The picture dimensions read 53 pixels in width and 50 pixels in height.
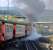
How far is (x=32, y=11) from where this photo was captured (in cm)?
114

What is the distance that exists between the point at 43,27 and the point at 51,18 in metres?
0.13

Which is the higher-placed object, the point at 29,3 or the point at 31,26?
the point at 29,3

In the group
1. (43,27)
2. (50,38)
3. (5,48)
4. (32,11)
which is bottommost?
(5,48)

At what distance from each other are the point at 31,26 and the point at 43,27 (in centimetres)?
13

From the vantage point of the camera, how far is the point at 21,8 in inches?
44.9

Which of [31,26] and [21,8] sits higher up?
[21,8]

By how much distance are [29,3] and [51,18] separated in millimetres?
281

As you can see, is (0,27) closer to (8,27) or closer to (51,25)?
(8,27)

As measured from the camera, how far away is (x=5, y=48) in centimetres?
115


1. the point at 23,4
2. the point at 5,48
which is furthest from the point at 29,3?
the point at 5,48

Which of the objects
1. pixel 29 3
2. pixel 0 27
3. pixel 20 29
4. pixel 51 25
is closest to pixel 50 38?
pixel 51 25

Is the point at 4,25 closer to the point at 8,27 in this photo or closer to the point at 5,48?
the point at 8,27

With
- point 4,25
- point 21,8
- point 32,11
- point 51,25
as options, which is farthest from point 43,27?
point 4,25

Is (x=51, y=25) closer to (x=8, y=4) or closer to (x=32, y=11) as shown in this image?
(x=32, y=11)
